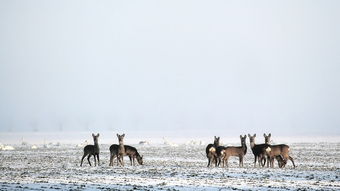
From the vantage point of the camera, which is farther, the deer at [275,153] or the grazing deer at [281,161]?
the grazing deer at [281,161]

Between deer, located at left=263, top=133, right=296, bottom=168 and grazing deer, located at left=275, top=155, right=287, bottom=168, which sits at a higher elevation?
deer, located at left=263, top=133, right=296, bottom=168

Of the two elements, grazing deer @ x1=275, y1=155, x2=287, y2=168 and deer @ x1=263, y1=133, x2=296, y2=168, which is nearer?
deer @ x1=263, y1=133, x2=296, y2=168

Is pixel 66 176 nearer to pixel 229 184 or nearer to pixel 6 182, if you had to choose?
pixel 6 182

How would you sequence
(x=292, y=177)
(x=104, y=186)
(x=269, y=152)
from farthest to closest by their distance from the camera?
(x=269, y=152) < (x=292, y=177) < (x=104, y=186)

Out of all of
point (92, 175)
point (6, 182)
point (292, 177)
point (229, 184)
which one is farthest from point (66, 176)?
point (292, 177)

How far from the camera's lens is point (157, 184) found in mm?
26344

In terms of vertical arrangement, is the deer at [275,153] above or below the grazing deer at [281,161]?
above

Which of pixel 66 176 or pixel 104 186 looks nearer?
pixel 104 186

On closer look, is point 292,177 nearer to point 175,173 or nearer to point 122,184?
point 175,173

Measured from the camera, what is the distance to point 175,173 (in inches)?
1270

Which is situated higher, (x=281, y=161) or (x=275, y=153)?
(x=275, y=153)

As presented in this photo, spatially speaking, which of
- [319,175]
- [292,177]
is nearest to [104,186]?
[292,177]

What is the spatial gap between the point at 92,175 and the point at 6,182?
545cm

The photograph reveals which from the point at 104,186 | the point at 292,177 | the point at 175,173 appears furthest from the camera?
the point at 175,173
